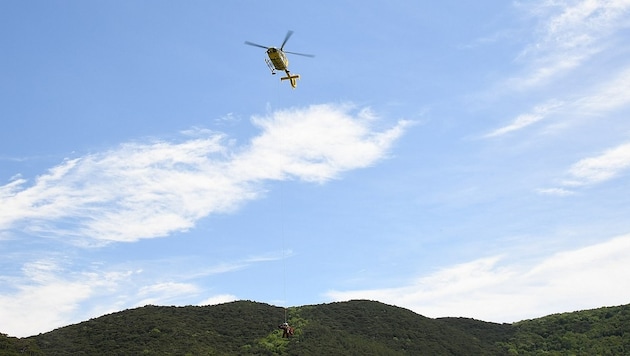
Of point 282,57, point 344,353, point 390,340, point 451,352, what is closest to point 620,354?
point 451,352

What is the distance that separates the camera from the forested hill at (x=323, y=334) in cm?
7750

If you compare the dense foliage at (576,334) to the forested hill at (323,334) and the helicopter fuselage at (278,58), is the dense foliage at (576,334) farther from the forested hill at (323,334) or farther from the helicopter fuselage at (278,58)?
the helicopter fuselage at (278,58)

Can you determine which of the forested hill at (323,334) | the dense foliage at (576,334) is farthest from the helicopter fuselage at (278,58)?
the dense foliage at (576,334)

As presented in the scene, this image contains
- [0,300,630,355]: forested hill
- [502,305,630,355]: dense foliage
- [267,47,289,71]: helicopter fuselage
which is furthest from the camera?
[502,305,630,355]: dense foliage

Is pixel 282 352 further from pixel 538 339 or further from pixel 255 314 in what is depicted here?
pixel 538 339

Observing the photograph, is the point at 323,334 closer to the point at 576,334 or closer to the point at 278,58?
the point at 576,334

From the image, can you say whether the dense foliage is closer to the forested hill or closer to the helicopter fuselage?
the forested hill

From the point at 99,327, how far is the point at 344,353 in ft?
108

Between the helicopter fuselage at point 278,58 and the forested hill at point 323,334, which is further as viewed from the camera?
the forested hill at point 323,334

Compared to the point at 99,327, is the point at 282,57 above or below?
above

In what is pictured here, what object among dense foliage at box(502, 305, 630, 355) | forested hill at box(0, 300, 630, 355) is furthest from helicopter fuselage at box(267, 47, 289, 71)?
dense foliage at box(502, 305, 630, 355)

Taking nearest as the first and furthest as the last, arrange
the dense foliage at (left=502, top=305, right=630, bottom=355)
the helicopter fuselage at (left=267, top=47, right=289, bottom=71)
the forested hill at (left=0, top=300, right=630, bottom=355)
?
the helicopter fuselage at (left=267, top=47, right=289, bottom=71), the forested hill at (left=0, top=300, right=630, bottom=355), the dense foliage at (left=502, top=305, right=630, bottom=355)

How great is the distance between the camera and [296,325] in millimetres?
93438

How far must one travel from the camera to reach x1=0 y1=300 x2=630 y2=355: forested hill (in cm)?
7750
